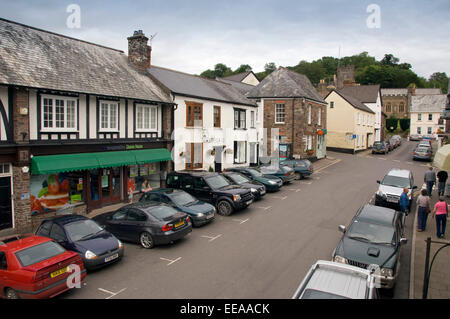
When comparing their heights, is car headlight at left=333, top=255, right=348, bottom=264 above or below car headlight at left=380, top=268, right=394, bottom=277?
above

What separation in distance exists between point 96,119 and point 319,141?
27.4 m

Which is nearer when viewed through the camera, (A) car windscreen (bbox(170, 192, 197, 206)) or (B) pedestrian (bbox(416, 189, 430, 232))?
(B) pedestrian (bbox(416, 189, 430, 232))

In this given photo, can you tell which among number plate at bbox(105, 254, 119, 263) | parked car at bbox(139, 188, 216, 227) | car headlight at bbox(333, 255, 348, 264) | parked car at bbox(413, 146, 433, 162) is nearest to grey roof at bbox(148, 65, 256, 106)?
parked car at bbox(139, 188, 216, 227)

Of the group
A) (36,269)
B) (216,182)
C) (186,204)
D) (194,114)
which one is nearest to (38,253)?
(36,269)

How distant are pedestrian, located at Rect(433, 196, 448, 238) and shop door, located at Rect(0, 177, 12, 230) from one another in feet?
52.8

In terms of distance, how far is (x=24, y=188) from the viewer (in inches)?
512

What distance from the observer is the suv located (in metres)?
15.6

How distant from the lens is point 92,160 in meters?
15.4

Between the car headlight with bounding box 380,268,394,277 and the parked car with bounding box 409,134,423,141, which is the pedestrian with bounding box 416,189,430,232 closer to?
the car headlight with bounding box 380,268,394,277

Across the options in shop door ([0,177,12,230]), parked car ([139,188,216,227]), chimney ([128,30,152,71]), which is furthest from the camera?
chimney ([128,30,152,71])

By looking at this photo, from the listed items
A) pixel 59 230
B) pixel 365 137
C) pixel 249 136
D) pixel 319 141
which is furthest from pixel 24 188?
pixel 365 137

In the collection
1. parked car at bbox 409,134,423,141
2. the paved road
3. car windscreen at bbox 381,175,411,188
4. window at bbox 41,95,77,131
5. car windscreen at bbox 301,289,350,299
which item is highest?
window at bbox 41,95,77,131

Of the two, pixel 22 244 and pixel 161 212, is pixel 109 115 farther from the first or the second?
pixel 22 244

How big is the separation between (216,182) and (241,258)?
6.61 metres
